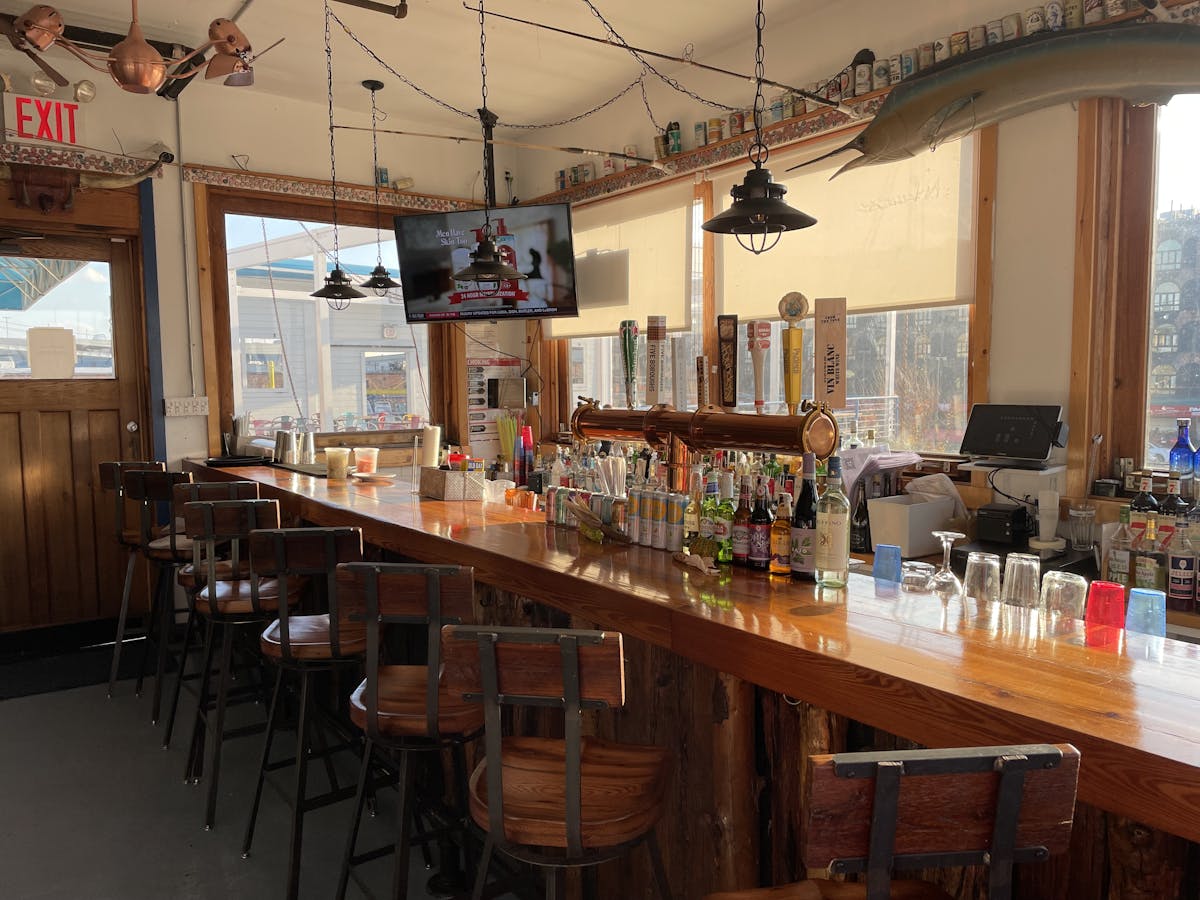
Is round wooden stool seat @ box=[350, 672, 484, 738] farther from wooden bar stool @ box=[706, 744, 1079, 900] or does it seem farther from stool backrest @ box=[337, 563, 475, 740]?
wooden bar stool @ box=[706, 744, 1079, 900]

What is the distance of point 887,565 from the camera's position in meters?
2.04

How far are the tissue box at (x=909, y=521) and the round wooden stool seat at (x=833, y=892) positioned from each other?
200cm

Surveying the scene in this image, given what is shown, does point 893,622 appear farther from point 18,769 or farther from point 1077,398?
point 18,769

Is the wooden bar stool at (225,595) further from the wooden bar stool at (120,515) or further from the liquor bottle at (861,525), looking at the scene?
the liquor bottle at (861,525)

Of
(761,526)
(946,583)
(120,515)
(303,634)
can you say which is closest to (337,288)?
(120,515)

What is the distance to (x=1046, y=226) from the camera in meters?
3.43

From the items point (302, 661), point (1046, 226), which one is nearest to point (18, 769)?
point (302, 661)

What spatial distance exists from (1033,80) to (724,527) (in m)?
1.24

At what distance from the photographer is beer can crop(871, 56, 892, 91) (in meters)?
3.90

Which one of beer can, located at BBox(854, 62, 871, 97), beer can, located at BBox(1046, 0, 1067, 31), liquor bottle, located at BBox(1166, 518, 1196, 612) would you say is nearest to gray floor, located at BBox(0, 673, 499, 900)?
liquor bottle, located at BBox(1166, 518, 1196, 612)

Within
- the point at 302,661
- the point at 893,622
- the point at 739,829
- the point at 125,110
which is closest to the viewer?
the point at 893,622

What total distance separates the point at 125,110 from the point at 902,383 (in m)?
4.57

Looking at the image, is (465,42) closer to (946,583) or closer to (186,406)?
(186,406)

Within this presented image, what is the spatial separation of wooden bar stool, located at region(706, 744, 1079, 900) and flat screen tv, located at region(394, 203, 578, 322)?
4448mm
